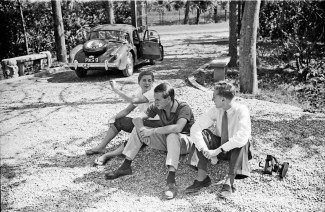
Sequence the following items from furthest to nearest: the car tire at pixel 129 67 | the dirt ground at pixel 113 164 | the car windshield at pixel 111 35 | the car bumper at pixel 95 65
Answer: the car windshield at pixel 111 35 < the car tire at pixel 129 67 < the car bumper at pixel 95 65 < the dirt ground at pixel 113 164

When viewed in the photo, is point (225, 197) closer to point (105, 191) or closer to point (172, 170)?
point (172, 170)

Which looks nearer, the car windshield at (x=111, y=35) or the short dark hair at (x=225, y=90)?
the short dark hair at (x=225, y=90)

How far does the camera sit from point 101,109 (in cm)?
722

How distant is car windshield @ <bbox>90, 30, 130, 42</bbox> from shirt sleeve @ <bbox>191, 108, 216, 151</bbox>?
686 cm

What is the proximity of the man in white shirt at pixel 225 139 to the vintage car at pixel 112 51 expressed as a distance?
19.1 ft

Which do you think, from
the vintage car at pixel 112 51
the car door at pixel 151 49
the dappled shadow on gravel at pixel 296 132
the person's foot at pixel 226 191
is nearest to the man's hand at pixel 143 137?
the person's foot at pixel 226 191

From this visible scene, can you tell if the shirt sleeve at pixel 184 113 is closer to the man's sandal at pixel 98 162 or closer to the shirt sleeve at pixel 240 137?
the shirt sleeve at pixel 240 137

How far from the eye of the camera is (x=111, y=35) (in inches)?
420

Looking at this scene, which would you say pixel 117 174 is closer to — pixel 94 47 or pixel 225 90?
pixel 225 90

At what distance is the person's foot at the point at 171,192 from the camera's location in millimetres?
3869

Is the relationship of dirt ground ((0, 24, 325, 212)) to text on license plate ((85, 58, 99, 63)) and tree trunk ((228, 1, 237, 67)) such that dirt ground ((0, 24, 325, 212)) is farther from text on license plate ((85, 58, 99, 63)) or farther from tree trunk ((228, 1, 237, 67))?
tree trunk ((228, 1, 237, 67))

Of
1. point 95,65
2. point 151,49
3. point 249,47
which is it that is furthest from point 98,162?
point 151,49

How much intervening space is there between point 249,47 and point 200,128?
441 cm

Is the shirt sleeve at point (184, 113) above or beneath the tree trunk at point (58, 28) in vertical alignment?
beneath
